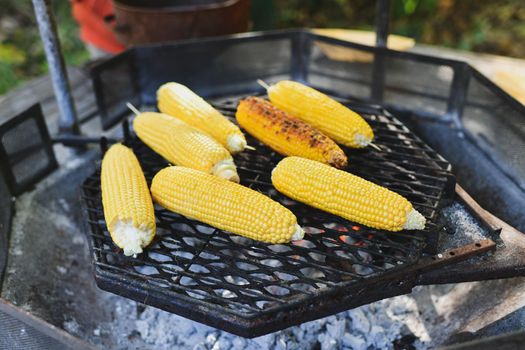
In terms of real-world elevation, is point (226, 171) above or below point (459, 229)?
above

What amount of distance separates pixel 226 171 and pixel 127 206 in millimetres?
402

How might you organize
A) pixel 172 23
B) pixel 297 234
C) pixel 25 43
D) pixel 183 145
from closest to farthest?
pixel 297 234 → pixel 183 145 → pixel 172 23 → pixel 25 43

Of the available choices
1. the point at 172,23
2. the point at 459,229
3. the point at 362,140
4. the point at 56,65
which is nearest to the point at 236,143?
the point at 362,140

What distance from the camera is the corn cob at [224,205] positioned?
5.84ft

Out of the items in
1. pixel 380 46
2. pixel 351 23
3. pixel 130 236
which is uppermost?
pixel 380 46

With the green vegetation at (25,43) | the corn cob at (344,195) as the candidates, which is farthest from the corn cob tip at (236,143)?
the green vegetation at (25,43)

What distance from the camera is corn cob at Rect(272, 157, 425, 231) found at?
181 centimetres

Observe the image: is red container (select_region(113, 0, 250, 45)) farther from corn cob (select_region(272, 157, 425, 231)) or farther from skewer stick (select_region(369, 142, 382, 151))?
corn cob (select_region(272, 157, 425, 231))

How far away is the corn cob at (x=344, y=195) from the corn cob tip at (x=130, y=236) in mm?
519

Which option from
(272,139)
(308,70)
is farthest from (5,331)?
(308,70)

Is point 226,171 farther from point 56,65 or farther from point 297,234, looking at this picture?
point 56,65

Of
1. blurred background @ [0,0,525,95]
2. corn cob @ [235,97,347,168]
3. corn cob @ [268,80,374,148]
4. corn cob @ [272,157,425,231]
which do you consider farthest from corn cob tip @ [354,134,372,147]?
blurred background @ [0,0,525,95]

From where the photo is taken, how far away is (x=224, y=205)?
6.04 ft

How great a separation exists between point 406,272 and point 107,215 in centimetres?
106
